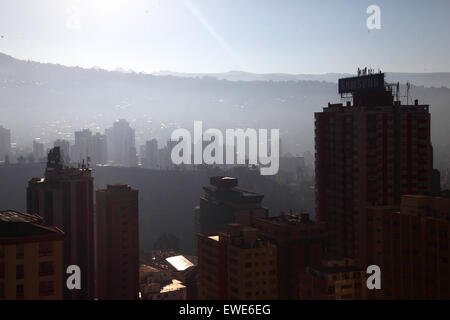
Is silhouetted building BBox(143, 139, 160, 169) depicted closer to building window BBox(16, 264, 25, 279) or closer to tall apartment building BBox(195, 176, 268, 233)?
tall apartment building BBox(195, 176, 268, 233)

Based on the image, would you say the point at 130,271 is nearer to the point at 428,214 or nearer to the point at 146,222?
the point at 428,214

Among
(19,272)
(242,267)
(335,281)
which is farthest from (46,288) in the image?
(335,281)

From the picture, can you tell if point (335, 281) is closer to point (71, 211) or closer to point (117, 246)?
point (117, 246)

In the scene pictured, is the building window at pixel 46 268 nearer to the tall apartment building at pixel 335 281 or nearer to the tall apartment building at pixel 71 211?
the tall apartment building at pixel 335 281

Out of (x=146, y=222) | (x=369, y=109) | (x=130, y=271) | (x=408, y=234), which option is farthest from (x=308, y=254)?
(x=146, y=222)

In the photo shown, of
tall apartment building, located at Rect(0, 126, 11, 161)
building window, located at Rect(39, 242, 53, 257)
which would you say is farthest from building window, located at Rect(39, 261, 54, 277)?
tall apartment building, located at Rect(0, 126, 11, 161)

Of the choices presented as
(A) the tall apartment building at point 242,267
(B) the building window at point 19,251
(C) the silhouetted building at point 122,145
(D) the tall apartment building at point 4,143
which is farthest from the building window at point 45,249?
(D) the tall apartment building at point 4,143
